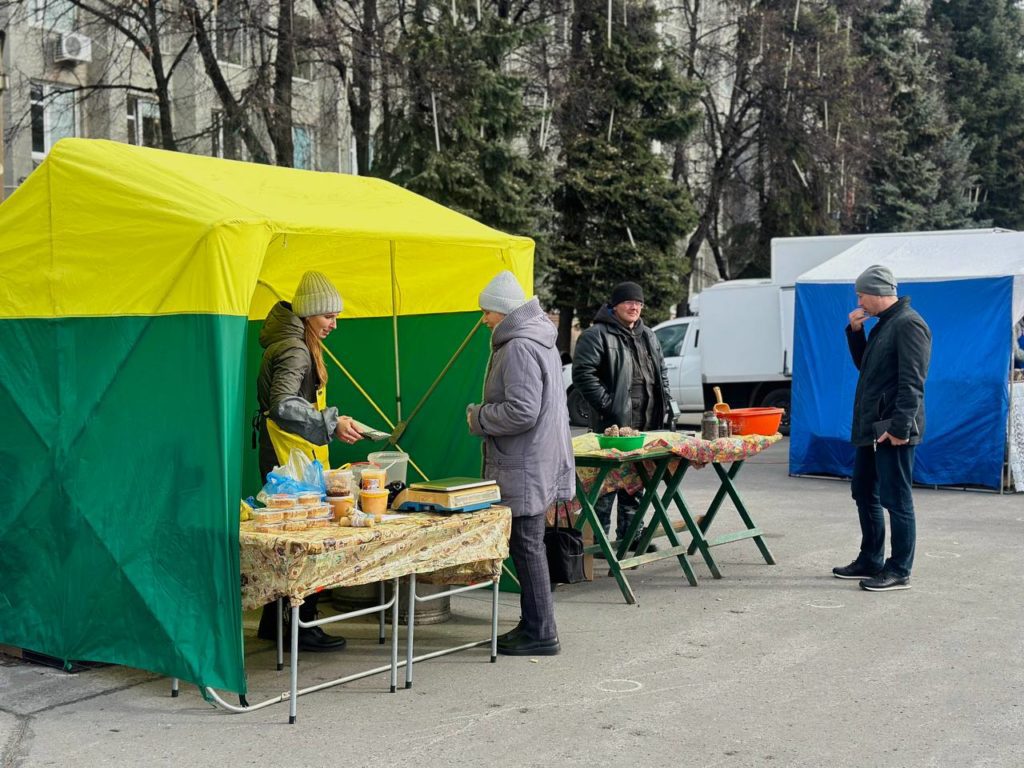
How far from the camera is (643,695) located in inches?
227

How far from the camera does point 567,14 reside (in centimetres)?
2698

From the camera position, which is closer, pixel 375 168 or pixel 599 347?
pixel 599 347

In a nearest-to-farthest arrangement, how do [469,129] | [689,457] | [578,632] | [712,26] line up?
[578,632] → [689,457] → [469,129] → [712,26]

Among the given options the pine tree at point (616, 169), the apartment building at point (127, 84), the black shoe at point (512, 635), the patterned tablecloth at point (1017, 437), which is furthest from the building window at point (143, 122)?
the black shoe at point (512, 635)

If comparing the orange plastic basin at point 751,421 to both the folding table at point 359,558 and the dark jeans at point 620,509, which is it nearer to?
the dark jeans at point 620,509

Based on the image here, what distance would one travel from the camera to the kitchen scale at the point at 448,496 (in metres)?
5.84

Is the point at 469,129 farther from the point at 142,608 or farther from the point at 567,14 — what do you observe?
the point at 142,608

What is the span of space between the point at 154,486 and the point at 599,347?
3735 mm

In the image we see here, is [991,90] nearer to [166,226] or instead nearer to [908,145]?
[908,145]

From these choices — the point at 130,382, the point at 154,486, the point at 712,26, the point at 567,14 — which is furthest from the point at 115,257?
the point at 712,26

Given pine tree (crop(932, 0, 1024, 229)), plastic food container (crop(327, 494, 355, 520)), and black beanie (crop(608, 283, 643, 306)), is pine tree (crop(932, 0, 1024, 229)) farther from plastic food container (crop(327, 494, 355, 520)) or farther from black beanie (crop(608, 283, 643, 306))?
Answer: plastic food container (crop(327, 494, 355, 520))

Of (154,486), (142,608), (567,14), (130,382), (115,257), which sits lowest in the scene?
(142,608)

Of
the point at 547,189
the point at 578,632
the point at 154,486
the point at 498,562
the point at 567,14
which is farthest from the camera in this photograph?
the point at 567,14

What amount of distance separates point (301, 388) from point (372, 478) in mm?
850
